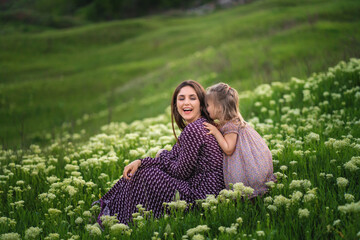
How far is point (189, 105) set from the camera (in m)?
4.80

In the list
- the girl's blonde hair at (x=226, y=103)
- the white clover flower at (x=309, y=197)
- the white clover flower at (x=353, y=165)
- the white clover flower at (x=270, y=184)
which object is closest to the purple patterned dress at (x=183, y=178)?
the girl's blonde hair at (x=226, y=103)

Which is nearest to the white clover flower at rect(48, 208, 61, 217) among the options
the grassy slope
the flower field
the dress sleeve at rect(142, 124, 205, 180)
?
the flower field

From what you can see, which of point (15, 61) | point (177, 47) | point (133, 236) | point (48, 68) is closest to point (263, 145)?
point (133, 236)

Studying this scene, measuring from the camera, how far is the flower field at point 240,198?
329 cm

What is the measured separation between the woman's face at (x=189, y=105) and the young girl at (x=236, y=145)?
309 mm

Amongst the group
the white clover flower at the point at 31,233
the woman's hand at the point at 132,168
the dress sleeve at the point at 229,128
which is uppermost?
the dress sleeve at the point at 229,128

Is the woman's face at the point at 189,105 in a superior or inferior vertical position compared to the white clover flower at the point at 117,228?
superior

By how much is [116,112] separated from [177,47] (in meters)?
17.3

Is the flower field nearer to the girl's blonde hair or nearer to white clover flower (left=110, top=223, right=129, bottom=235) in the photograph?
white clover flower (left=110, top=223, right=129, bottom=235)

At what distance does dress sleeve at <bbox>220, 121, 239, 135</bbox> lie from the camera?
14.0 feet

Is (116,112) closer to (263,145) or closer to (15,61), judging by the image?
(263,145)

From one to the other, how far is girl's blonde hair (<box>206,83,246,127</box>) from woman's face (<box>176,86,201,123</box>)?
1.21ft

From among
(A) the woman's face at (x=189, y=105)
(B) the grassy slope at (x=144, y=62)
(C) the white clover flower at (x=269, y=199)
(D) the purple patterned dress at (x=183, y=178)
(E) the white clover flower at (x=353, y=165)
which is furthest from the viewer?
(B) the grassy slope at (x=144, y=62)

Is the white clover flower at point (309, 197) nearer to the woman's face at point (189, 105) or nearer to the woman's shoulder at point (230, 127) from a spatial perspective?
the woman's shoulder at point (230, 127)
